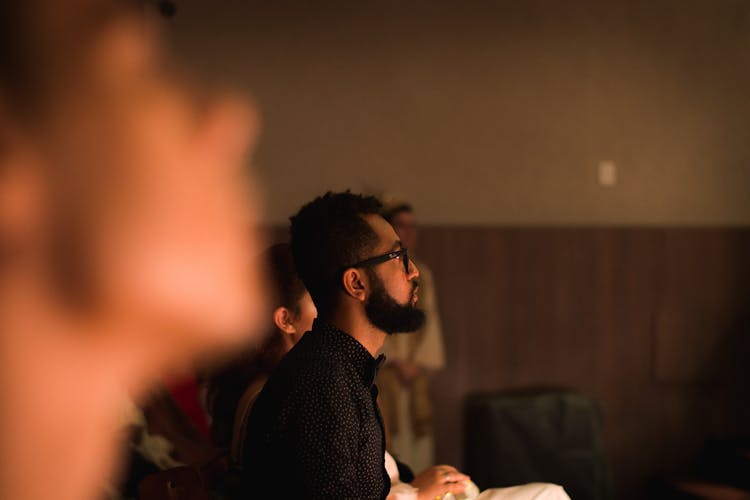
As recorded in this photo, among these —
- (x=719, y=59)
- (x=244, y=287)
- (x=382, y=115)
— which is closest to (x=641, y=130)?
(x=719, y=59)

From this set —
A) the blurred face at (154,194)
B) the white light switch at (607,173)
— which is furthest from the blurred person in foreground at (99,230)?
the white light switch at (607,173)

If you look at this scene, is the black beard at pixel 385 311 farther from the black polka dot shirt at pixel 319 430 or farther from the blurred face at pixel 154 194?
the blurred face at pixel 154 194

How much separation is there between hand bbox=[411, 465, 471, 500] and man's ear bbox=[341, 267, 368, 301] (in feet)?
1.17

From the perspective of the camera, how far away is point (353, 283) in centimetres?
130

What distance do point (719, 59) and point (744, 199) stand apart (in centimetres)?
80

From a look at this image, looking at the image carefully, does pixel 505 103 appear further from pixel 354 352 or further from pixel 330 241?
pixel 354 352

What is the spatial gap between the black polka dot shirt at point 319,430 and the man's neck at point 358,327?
0.09ft

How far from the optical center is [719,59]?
3.89 metres

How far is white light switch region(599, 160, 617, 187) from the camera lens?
3.83 m

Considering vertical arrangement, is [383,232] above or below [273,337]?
above

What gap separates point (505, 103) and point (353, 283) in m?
2.69

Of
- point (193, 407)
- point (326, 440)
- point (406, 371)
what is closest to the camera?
point (326, 440)

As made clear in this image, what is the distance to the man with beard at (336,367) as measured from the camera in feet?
3.65

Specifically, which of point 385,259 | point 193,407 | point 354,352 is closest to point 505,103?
point 193,407
